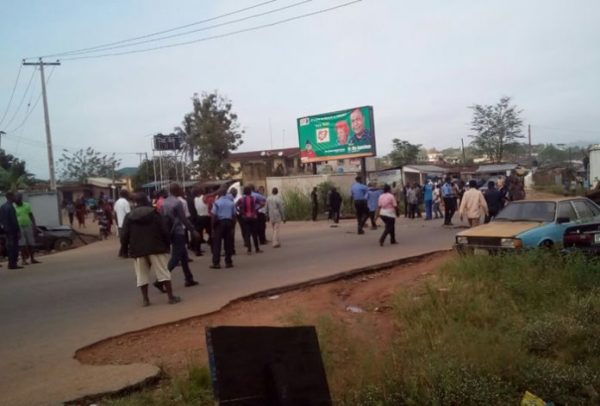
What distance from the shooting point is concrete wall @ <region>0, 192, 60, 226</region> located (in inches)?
929

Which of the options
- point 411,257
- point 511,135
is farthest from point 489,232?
point 511,135

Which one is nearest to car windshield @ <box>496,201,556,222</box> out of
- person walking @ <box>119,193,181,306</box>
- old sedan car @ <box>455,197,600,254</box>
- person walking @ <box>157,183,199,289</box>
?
old sedan car @ <box>455,197,600,254</box>

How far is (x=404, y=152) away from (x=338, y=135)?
35297mm

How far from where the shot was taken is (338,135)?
29.2 m

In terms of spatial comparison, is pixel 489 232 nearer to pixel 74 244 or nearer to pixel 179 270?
pixel 179 270

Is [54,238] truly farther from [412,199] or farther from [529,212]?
[529,212]

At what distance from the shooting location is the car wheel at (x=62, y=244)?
1933cm

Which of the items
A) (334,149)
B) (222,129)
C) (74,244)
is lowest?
(74,244)

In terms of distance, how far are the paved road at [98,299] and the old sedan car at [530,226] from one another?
86.8 inches

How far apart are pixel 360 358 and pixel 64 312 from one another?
4.98 metres

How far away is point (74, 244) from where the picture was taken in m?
20.4

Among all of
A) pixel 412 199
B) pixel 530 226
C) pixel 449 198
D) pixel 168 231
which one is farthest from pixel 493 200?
pixel 168 231

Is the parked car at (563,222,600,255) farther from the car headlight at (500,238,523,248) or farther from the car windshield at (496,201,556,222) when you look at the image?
A: the car headlight at (500,238,523,248)

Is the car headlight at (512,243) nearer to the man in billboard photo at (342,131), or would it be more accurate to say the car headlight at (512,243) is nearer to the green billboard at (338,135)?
the green billboard at (338,135)
